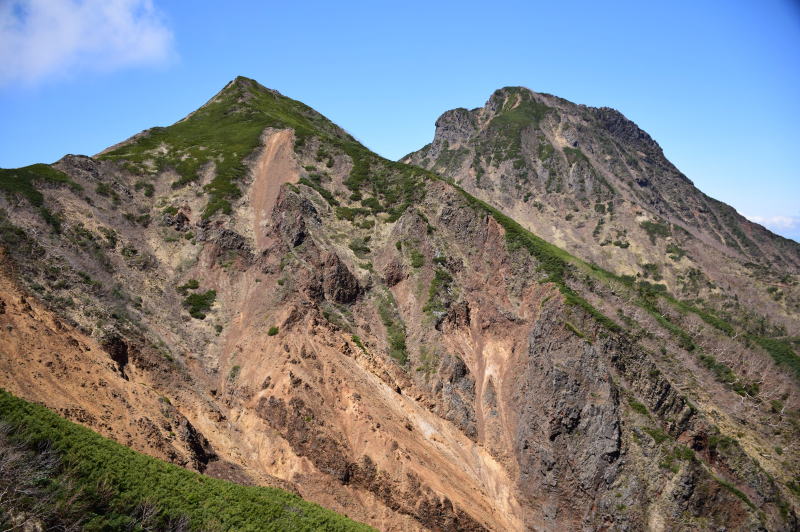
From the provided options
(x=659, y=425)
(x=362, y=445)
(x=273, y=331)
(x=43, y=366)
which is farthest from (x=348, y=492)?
(x=659, y=425)

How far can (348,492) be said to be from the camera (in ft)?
125

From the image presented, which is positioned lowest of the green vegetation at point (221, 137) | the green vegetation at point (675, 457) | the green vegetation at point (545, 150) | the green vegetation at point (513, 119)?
the green vegetation at point (675, 457)

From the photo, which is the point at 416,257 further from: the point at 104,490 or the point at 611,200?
the point at 611,200

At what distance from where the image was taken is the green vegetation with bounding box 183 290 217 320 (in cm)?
5022

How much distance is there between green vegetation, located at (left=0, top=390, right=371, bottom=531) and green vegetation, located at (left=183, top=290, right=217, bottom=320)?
2356 cm

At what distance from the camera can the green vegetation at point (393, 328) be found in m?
51.1

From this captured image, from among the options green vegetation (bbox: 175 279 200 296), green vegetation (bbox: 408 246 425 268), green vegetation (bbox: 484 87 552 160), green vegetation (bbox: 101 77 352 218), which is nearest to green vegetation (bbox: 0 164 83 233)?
green vegetation (bbox: 101 77 352 218)

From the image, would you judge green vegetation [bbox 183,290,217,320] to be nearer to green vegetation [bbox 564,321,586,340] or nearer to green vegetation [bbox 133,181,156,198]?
green vegetation [bbox 133,181,156,198]

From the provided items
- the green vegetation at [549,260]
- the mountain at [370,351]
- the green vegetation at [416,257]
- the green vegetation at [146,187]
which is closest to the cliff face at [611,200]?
the mountain at [370,351]

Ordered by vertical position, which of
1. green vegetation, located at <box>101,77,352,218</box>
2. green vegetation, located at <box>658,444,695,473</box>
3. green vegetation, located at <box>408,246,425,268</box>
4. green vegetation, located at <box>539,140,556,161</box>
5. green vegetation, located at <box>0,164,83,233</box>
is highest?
green vegetation, located at <box>539,140,556,161</box>

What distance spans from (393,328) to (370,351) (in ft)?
15.4

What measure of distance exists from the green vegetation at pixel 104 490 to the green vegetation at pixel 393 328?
21871 mm

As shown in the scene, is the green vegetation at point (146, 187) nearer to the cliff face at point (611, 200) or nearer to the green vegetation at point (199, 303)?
the green vegetation at point (199, 303)

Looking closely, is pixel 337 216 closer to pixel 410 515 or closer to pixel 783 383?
pixel 410 515
